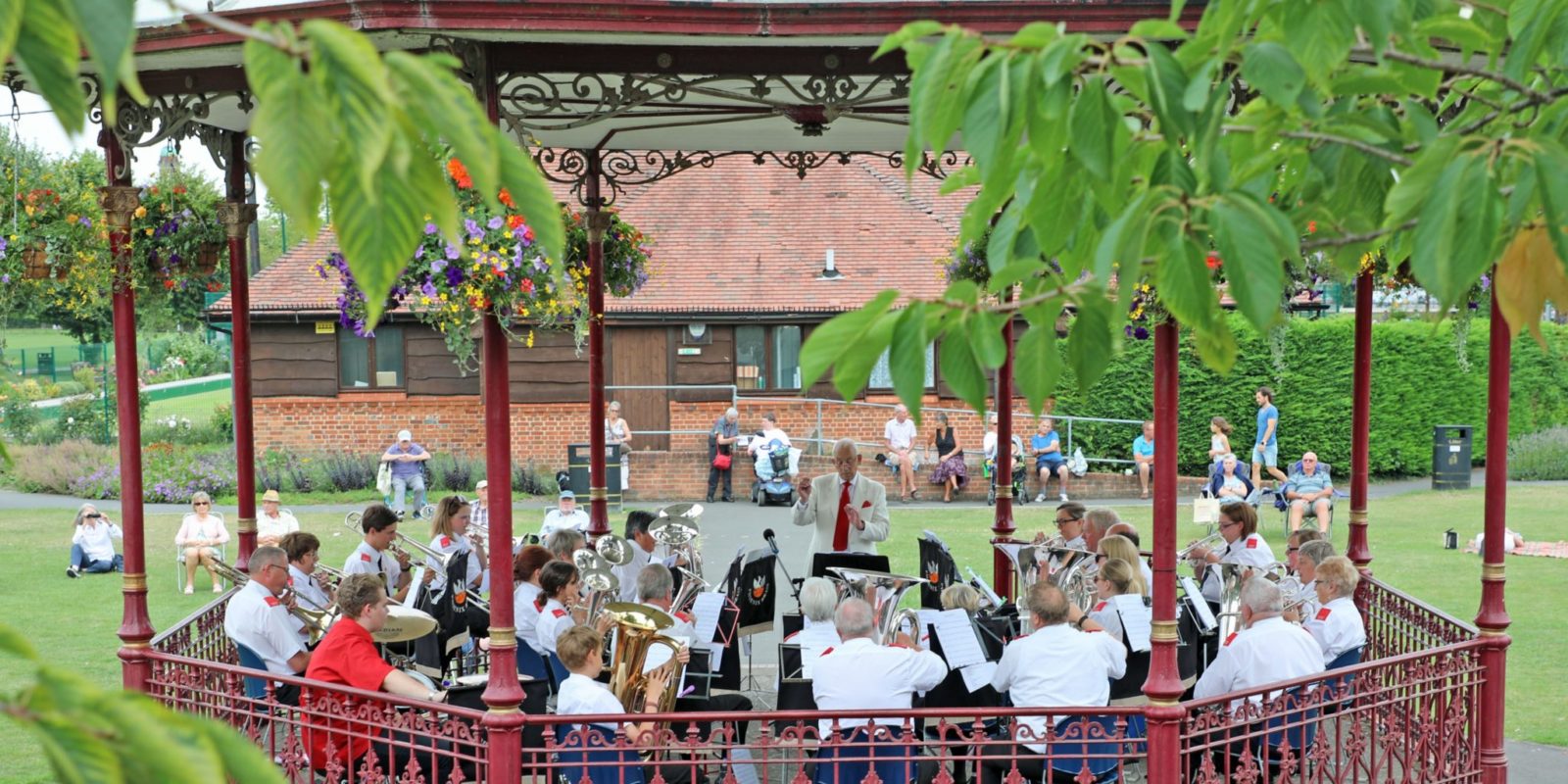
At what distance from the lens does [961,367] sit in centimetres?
282

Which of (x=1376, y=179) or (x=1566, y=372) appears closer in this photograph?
(x=1376, y=179)

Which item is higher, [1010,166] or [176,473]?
[1010,166]

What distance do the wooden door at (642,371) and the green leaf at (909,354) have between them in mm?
25224

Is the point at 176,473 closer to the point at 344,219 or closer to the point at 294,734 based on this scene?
the point at 294,734

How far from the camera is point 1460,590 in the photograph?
16906 mm

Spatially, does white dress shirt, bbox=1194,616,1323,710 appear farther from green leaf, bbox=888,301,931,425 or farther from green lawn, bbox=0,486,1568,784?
green leaf, bbox=888,301,931,425

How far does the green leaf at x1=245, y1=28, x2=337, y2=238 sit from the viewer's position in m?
→ 1.82

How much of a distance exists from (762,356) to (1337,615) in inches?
797

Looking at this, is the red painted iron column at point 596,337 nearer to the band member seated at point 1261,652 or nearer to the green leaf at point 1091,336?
the band member seated at point 1261,652

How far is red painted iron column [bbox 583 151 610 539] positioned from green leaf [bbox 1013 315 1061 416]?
762cm

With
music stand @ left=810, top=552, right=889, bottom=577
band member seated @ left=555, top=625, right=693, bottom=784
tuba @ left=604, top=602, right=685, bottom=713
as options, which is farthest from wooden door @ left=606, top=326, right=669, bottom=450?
band member seated @ left=555, top=625, right=693, bottom=784

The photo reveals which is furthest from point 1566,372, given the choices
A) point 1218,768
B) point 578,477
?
point 1218,768

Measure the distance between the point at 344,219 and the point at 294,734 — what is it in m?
5.75

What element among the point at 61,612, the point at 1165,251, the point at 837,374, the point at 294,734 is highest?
the point at 1165,251
